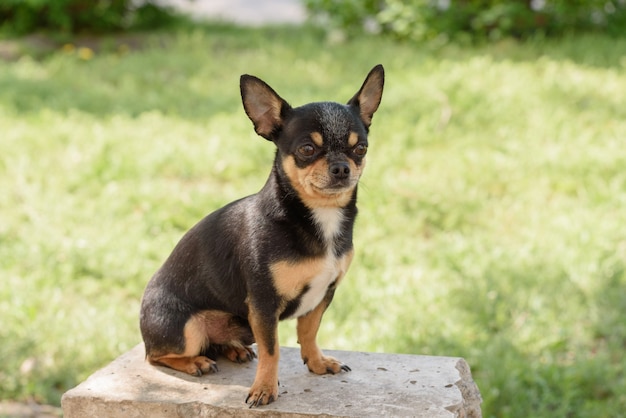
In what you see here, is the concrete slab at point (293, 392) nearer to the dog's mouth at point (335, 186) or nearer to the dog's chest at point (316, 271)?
the dog's chest at point (316, 271)

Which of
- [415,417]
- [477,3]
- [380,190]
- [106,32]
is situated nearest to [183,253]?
[415,417]

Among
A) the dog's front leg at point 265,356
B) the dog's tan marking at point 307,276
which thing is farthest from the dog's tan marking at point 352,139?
the dog's front leg at point 265,356

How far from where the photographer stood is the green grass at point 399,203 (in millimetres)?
4902

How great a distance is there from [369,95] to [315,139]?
38 centimetres

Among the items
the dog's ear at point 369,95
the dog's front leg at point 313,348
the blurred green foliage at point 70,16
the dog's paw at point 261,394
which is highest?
the blurred green foliage at point 70,16

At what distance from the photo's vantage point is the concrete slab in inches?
122

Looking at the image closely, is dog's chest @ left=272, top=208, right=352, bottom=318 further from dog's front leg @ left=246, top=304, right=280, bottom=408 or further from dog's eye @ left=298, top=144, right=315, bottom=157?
dog's eye @ left=298, top=144, right=315, bottom=157

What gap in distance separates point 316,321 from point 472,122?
4.82 meters

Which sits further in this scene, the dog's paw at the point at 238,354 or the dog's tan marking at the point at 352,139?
the dog's paw at the point at 238,354

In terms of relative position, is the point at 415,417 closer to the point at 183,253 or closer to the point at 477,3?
the point at 183,253

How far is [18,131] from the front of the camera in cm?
769

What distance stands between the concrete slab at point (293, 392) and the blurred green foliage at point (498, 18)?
7.51 m

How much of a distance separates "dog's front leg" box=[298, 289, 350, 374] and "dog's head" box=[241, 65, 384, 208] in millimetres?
510

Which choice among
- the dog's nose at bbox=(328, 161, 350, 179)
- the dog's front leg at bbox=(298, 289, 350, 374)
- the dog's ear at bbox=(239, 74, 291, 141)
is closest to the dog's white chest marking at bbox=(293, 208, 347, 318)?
the dog's front leg at bbox=(298, 289, 350, 374)
